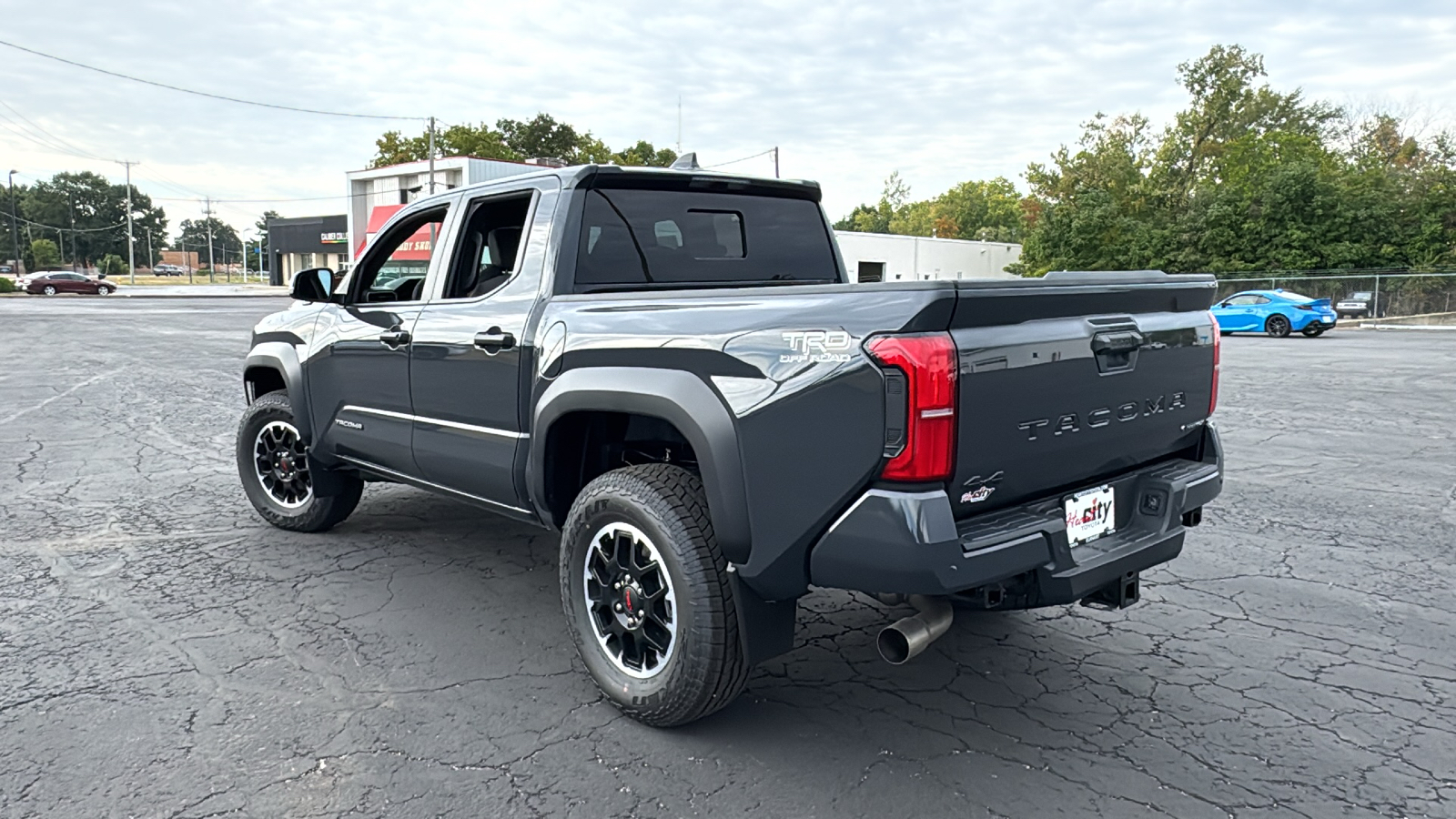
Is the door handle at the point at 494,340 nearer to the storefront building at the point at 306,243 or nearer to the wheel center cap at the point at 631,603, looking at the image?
the wheel center cap at the point at 631,603

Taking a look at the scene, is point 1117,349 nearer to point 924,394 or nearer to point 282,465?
point 924,394

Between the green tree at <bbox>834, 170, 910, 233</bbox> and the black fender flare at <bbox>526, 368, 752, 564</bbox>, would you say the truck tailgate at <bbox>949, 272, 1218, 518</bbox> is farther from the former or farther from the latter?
the green tree at <bbox>834, 170, 910, 233</bbox>

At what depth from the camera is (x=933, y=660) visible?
3.90m

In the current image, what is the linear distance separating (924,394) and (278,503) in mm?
4550

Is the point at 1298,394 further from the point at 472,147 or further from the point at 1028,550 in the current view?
the point at 472,147

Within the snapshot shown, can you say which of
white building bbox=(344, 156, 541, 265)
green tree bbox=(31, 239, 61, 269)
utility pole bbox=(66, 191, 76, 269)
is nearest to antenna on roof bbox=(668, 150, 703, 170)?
white building bbox=(344, 156, 541, 265)

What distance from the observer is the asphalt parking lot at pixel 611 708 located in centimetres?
288

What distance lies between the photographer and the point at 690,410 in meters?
3.03

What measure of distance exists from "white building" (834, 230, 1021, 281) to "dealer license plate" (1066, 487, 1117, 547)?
1683 inches

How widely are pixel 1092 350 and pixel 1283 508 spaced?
14.2 ft

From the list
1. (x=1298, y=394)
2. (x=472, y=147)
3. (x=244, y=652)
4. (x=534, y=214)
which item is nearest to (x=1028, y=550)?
(x=534, y=214)

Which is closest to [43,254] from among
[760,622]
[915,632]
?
[760,622]

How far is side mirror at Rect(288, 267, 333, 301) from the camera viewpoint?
5020mm

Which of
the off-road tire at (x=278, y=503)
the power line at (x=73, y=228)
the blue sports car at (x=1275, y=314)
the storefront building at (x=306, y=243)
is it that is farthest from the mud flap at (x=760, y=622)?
the power line at (x=73, y=228)
